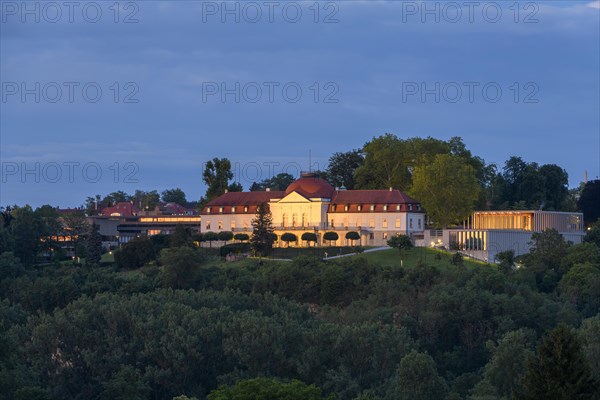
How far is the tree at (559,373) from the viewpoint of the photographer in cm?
4684

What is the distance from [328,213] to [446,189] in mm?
11581

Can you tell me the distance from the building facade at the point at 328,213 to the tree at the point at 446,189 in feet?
5.65

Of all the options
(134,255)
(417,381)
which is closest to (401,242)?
(134,255)

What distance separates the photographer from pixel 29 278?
347 ft

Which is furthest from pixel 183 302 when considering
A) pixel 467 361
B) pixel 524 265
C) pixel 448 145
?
pixel 448 145

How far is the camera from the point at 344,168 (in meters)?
146

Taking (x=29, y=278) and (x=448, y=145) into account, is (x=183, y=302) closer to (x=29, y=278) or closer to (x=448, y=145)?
(x=29, y=278)

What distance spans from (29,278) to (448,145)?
48556 millimetres

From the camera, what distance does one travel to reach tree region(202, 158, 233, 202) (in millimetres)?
142500

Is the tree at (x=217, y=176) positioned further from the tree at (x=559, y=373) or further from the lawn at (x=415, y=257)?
the tree at (x=559, y=373)

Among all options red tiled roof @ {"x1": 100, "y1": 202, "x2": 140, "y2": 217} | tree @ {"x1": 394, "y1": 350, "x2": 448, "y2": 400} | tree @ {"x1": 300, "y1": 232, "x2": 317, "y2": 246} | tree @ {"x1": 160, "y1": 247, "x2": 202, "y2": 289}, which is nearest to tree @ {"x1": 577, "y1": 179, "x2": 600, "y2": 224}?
tree @ {"x1": 300, "y1": 232, "x2": 317, "y2": 246}

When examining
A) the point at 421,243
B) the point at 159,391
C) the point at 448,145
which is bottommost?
the point at 159,391

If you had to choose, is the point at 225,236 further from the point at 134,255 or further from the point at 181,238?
the point at 134,255

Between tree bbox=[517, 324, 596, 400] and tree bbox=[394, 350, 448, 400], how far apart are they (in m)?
19.4
